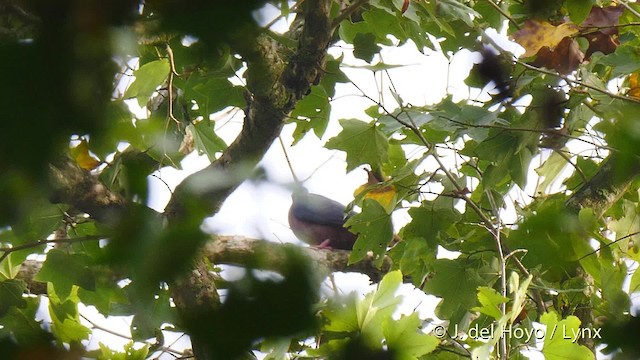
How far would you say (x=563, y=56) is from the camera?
1395mm

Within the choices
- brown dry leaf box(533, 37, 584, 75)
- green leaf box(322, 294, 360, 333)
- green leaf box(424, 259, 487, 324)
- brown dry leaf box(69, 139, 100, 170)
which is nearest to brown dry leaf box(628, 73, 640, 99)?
brown dry leaf box(533, 37, 584, 75)

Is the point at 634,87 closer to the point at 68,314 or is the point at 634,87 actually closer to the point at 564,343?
the point at 564,343

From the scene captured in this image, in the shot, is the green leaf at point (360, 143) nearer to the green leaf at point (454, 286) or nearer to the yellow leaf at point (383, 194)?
the yellow leaf at point (383, 194)

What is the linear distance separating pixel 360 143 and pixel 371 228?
0.20 m

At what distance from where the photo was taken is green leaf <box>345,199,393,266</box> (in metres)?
1.75

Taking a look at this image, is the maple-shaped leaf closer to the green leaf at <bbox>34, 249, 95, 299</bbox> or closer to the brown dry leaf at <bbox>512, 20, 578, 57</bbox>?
the brown dry leaf at <bbox>512, 20, 578, 57</bbox>

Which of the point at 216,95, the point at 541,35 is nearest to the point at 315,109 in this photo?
the point at 216,95

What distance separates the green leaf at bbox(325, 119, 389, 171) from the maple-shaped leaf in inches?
20.7

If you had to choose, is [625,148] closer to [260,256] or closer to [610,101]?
[260,256]

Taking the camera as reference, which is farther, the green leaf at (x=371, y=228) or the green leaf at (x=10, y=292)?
the green leaf at (x=371, y=228)

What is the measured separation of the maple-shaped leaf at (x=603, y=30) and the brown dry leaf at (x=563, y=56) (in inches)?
1.3

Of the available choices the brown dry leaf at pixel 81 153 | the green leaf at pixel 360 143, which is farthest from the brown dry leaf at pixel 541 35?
the brown dry leaf at pixel 81 153

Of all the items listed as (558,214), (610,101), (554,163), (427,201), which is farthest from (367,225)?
(558,214)

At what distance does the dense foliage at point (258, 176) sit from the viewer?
0.31 metres
